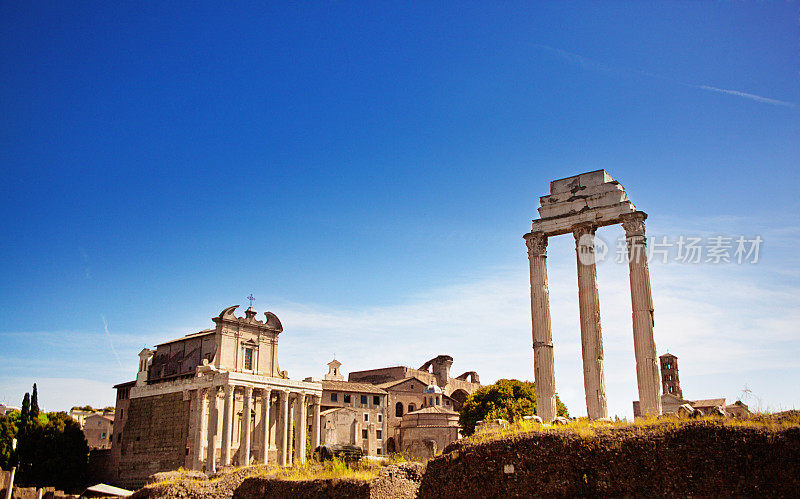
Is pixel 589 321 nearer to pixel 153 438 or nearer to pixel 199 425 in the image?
pixel 199 425

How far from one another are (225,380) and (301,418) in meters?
6.69

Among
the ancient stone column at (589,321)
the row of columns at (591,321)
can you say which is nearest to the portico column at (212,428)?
the row of columns at (591,321)

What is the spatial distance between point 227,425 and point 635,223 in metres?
25.3

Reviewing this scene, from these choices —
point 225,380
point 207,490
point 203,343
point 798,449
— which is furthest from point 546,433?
point 203,343

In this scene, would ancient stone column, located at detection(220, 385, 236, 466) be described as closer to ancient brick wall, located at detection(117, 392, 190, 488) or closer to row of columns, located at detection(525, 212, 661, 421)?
ancient brick wall, located at detection(117, 392, 190, 488)

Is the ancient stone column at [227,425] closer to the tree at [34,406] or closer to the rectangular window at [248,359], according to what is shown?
the rectangular window at [248,359]

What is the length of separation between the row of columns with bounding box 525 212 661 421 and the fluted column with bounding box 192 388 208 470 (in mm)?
22396

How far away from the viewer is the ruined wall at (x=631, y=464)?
9945mm

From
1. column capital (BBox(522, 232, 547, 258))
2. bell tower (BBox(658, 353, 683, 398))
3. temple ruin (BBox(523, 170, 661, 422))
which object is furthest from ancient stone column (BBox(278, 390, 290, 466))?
bell tower (BBox(658, 353, 683, 398))

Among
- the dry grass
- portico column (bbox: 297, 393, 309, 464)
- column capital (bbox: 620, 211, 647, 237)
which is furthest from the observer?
portico column (bbox: 297, 393, 309, 464)

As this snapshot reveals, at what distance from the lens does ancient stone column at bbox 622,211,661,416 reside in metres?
20.4

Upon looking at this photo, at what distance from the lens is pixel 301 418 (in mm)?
41438

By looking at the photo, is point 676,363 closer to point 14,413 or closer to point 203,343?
point 203,343

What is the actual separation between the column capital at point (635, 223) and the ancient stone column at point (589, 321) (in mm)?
1193
